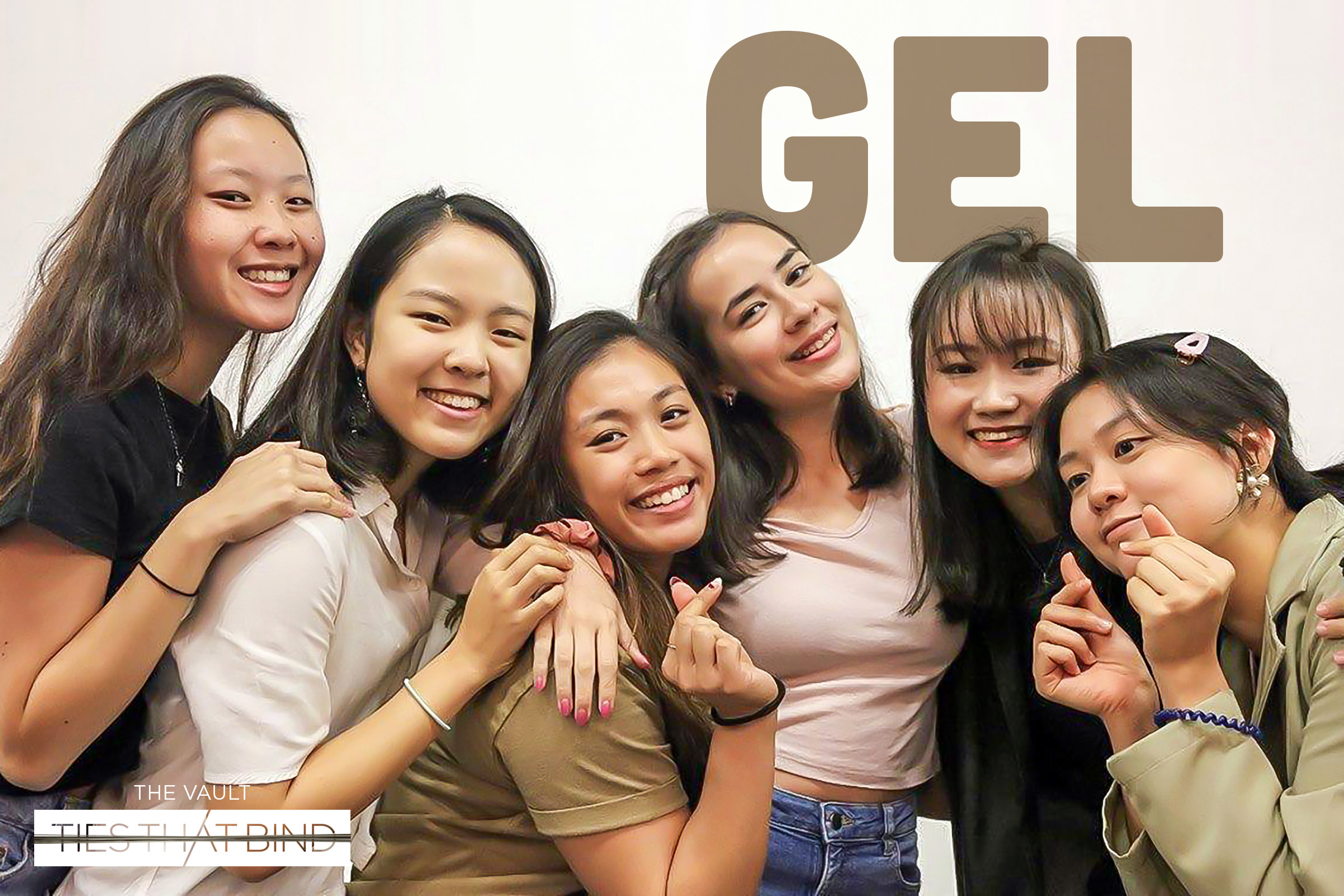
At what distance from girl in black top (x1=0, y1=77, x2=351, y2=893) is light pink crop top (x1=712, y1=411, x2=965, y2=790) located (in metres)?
0.68

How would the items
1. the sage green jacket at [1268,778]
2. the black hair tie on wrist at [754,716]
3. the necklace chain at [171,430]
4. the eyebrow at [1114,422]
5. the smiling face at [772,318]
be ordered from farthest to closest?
the smiling face at [772,318]
the necklace chain at [171,430]
the eyebrow at [1114,422]
the black hair tie on wrist at [754,716]
the sage green jacket at [1268,778]

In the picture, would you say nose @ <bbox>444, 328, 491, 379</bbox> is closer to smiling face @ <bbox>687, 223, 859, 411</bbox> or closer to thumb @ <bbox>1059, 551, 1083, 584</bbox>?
smiling face @ <bbox>687, 223, 859, 411</bbox>

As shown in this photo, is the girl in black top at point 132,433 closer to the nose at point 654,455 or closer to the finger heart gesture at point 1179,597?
the nose at point 654,455

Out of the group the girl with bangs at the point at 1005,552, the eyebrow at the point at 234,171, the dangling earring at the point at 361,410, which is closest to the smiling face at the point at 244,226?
the eyebrow at the point at 234,171

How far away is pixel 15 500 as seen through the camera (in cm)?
139

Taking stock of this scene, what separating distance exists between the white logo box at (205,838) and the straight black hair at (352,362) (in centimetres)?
44

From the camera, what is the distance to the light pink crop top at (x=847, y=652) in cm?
178

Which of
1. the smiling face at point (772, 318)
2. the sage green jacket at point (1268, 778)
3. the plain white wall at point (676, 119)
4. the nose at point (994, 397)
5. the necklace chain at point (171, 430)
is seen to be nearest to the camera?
the sage green jacket at point (1268, 778)

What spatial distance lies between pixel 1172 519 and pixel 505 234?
949 millimetres

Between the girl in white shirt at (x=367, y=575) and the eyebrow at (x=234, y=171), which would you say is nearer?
the girl in white shirt at (x=367, y=575)

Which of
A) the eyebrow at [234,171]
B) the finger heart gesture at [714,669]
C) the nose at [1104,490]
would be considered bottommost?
the finger heart gesture at [714,669]

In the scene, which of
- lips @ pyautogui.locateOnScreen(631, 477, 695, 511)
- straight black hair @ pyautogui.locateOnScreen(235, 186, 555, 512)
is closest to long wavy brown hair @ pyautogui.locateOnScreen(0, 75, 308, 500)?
straight black hair @ pyautogui.locateOnScreen(235, 186, 555, 512)

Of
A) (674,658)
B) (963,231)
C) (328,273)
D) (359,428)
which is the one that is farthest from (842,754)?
(328,273)

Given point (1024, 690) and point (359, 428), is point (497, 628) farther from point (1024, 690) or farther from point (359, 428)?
point (1024, 690)
